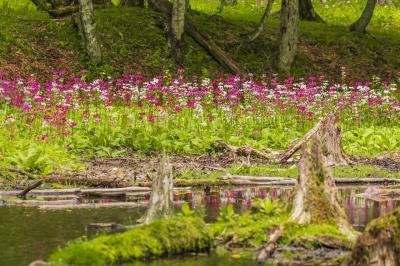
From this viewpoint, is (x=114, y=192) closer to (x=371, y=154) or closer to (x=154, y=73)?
(x=371, y=154)

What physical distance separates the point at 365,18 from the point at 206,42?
936cm

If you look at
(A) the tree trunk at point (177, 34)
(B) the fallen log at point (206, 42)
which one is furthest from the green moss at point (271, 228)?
(A) the tree trunk at point (177, 34)

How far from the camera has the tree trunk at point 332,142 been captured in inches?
685

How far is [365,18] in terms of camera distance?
41.3 meters

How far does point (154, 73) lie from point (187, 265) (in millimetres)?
24264

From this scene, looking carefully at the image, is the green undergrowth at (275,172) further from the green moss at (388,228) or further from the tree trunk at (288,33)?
the tree trunk at (288,33)

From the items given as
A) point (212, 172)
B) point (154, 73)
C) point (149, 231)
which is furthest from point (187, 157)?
point (154, 73)

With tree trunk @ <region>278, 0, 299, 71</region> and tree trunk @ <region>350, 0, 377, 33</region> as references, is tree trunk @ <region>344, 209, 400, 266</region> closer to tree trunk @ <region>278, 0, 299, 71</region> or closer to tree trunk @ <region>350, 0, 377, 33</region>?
tree trunk @ <region>278, 0, 299, 71</region>

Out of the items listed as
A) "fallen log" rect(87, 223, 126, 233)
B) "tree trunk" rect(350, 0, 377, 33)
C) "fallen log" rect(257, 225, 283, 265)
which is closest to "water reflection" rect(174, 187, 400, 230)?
"fallen log" rect(87, 223, 126, 233)

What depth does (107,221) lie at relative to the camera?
11.5 m

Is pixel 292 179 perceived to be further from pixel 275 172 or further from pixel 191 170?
pixel 191 170

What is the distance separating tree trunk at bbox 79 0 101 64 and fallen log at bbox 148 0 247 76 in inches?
182

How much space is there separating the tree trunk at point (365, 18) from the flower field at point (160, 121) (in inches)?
620

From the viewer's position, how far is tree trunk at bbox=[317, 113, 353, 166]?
1741cm
